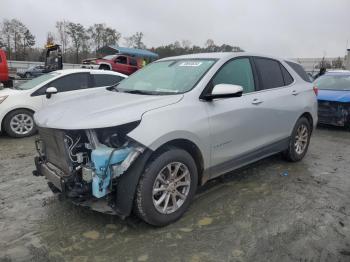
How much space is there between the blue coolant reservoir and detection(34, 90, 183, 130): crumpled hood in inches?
9.4

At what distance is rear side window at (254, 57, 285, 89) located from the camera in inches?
186

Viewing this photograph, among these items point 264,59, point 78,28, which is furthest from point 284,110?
point 78,28

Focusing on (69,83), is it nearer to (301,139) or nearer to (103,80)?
(103,80)

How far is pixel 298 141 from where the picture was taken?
5.60 m

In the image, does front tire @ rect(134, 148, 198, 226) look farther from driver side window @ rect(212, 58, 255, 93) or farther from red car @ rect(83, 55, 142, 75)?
red car @ rect(83, 55, 142, 75)

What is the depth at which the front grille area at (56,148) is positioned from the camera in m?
3.21

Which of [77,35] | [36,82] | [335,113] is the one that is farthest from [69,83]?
[77,35]

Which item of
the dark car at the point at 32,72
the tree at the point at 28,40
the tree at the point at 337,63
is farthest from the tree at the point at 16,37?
the tree at the point at 337,63

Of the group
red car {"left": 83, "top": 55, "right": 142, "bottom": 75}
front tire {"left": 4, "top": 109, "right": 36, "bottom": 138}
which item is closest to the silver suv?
front tire {"left": 4, "top": 109, "right": 36, "bottom": 138}

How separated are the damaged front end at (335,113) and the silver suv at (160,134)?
455 cm

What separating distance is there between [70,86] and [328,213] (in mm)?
6107

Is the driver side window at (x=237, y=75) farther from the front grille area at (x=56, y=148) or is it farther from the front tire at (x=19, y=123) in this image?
the front tire at (x=19, y=123)

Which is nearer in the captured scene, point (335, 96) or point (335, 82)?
point (335, 96)

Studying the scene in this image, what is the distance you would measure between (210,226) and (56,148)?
1.70 meters
